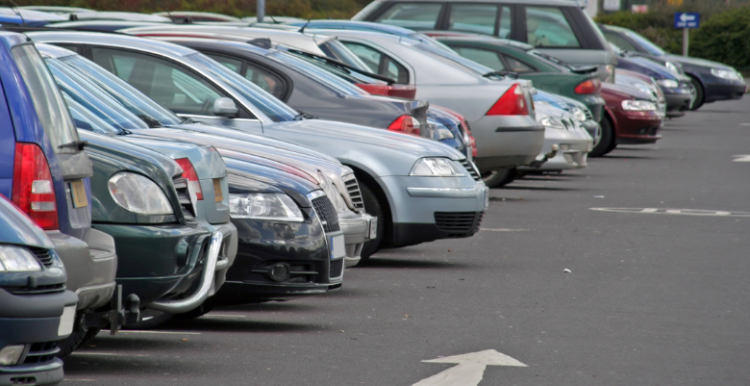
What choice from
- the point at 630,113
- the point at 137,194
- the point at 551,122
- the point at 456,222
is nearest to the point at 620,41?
the point at 630,113

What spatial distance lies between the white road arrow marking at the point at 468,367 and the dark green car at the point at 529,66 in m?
11.0

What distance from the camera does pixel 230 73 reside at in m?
8.76

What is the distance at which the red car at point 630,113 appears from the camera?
1959cm

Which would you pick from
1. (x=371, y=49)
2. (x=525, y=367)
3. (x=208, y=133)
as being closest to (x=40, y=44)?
(x=208, y=133)

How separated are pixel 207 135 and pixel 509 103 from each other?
678 cm

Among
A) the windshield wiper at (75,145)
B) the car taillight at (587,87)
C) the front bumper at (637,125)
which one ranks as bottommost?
the front bumper at (637,125)

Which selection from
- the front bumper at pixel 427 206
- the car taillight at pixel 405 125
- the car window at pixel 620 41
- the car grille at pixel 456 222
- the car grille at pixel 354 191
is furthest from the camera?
the car window at pixel 620 41

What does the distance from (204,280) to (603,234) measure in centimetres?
637

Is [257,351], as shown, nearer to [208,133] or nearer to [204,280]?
[204,280]

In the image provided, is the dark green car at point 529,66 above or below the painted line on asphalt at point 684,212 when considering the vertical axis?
above

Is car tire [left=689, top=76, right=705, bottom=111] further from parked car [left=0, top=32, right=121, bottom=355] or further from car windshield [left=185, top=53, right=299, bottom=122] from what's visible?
parked car [left=0, top=32, right=121, bottom=355]

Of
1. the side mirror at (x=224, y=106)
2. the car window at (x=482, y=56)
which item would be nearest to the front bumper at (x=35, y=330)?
the side mirror at (x=224, y=106)

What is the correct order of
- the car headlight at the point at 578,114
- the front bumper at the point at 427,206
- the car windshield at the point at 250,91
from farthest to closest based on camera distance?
1. the car headlight at the point at 578,114
2. the front bumper at the point at 427,206
3. the car windshield at the point at 250,91

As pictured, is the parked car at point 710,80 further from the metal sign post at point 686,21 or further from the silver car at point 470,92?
the silver car at point 470,92
